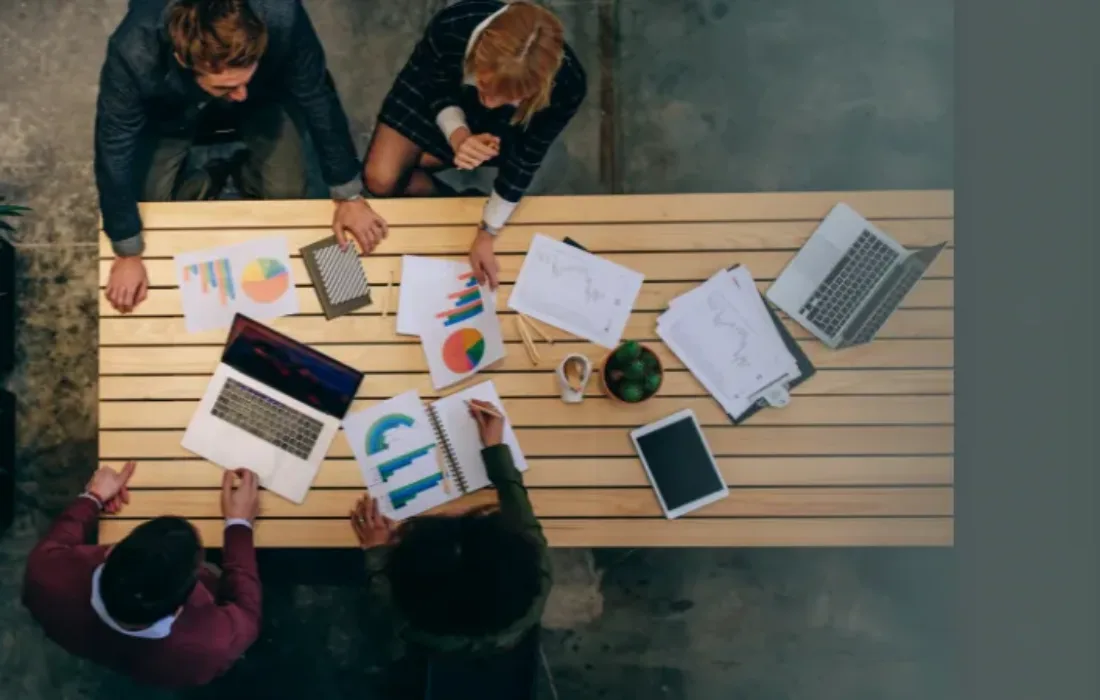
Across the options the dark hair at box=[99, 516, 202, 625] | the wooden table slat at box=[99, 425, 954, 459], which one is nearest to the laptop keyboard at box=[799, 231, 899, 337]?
the wooden table slat at box=[99, 425, 954, 459]

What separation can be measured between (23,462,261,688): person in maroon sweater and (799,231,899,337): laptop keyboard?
1397 mm

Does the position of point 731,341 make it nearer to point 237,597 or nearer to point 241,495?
point 241,495

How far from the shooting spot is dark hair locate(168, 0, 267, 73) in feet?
5.44

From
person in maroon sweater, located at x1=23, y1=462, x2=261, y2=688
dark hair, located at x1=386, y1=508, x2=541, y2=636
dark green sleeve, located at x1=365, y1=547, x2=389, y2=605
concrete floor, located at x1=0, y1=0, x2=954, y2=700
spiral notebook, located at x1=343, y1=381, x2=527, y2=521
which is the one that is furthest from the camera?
concrete floor, located at x1=0, y1=0, x2=954, y2=700

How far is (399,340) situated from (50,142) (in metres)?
1.59

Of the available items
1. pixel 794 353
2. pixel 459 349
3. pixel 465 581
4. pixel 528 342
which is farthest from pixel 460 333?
pixel 794 353

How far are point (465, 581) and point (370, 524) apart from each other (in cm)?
39

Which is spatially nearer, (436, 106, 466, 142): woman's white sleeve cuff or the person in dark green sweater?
the person in dark green sweater

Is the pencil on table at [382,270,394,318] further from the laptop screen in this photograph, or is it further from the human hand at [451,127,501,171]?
the human hand at [451,127,501,171]

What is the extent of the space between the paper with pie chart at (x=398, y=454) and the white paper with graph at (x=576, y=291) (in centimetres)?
36

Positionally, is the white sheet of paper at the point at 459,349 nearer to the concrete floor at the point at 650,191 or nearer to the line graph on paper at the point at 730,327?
the line graph on paper at the point at 730,327

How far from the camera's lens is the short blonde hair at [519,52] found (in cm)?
168

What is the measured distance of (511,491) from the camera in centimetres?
178

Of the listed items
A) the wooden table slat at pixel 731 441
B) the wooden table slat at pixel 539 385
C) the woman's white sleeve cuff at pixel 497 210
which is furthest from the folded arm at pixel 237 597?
the woman's white sleeve cuff at pixel 497 210
